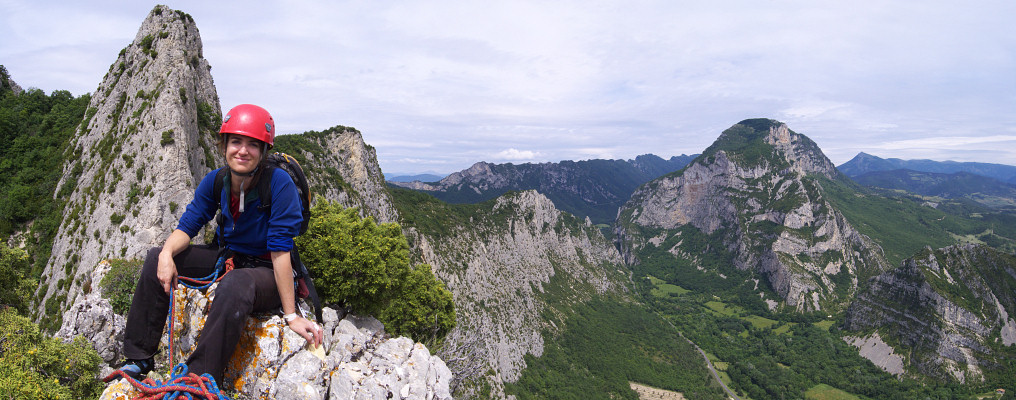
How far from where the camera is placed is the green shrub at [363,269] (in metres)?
14.4

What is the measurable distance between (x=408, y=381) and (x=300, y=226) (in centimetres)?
672

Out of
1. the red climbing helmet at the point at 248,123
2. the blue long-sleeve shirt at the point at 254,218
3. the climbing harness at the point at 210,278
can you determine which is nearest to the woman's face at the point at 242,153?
the red climbing helmet at the point at 248,123

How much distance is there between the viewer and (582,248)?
6747 inches

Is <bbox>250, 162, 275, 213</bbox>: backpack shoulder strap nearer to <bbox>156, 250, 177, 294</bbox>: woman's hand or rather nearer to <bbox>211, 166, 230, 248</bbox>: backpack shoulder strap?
<bbox>211, 166, 230, 248</bbox>: backpack shoulder strap

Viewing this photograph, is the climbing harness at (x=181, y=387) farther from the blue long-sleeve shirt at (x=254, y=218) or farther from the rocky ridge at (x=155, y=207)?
the blue long-sleeve shirt at (x=254, y=218)

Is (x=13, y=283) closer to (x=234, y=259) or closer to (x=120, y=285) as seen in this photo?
(x=120, y=285)

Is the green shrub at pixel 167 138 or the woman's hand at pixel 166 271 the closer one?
the woman's hand at pixel 166 271

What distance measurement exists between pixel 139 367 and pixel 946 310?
196 meters

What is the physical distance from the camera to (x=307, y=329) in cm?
700

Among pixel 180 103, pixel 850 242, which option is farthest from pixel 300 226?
pixel 850 242

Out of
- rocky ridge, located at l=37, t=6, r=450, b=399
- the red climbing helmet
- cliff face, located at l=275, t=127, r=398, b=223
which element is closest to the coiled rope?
rocky ridge, located at l=37, t=6, r=450, b=399

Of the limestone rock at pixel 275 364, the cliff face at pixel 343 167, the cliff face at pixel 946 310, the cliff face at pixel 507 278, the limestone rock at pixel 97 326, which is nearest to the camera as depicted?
the limestone rock at pixel 275 364

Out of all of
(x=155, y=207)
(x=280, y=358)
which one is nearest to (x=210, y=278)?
(x=280, y=358)

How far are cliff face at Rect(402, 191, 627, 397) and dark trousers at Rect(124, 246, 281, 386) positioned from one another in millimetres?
21904
